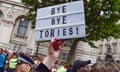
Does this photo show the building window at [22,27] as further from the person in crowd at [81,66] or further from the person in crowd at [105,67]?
the person in crowd at [105,67]

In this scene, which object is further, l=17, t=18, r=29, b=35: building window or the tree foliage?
l=17, t=18, r=29, b=35: building window

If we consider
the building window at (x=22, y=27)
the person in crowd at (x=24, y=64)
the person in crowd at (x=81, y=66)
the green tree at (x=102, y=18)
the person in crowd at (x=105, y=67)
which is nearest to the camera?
the person in crowd at (x=105, y=67)

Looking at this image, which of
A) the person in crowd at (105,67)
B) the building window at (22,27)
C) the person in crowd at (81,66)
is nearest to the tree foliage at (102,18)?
the building window at (22,27)

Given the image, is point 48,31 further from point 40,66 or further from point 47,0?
point 47,0

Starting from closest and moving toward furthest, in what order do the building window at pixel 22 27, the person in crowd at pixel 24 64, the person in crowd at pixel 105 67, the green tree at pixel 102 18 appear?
the person in crowd at pixel 105 67 → the person in crowd at pixel 24 64 → the green tree at pixel 102 18 → the building window at pixel 22 27

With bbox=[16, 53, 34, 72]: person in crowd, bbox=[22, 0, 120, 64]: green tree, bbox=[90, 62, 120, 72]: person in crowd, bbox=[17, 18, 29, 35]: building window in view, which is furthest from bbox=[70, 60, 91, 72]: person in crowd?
bbox=[17, 18, 29, 35]: building window

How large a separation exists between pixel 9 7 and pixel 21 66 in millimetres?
27032

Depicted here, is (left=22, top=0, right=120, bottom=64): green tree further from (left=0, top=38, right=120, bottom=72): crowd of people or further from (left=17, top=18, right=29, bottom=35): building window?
(left=0, top=38, right=120, bottom=72): crowd of people

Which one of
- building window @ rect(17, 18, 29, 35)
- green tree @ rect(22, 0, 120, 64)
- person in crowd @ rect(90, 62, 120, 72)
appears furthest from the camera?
building window @ rect(17, 18, 29, 35)

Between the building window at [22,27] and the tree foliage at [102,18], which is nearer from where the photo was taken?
the tree foliage at [102,18]

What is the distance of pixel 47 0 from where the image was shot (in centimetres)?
2097

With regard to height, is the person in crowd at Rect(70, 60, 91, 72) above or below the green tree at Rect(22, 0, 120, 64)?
below

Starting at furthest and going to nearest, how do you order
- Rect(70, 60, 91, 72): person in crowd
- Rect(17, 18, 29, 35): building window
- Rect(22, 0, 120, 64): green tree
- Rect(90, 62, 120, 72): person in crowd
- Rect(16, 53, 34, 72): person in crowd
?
Rect(17, 18, 29, 35): building window → Rect(22, 0, 120, 64): green tree → Rect(16, 53, 34, 72): person in crowd → Rect(70, 60, 91, 72): person in crowd → Rect(90, 62, 120, 72): person in crowd

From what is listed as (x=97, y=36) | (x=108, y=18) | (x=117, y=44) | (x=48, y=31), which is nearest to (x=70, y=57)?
(x=97, y=36)
